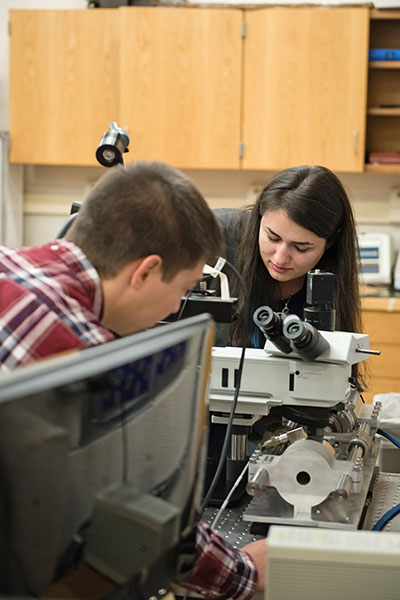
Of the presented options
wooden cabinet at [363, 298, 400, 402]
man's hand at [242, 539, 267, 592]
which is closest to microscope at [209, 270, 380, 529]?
man's hand at [242, 539, 267, 592]

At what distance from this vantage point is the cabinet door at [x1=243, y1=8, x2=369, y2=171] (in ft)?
10.8

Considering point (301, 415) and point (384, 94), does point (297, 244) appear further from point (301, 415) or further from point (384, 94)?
point (384, 94)

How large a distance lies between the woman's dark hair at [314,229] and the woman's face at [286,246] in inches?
0.7

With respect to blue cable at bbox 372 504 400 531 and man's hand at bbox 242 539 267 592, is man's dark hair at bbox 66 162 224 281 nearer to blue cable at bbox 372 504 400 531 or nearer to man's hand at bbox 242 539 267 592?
man's hand at bbox 242 539 267 592

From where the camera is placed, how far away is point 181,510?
0.76 meters

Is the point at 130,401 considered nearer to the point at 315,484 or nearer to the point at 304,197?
the point at 315,484

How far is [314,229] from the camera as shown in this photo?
1829mm

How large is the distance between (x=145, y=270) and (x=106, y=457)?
0.31 metres

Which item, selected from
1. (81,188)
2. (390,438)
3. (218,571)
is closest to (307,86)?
(81,188)

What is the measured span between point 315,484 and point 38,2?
3415 millimetres

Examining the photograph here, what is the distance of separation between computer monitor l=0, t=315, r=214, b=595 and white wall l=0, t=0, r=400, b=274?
10.2 feet

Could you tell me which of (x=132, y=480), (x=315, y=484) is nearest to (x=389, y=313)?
(x=315, y=484)

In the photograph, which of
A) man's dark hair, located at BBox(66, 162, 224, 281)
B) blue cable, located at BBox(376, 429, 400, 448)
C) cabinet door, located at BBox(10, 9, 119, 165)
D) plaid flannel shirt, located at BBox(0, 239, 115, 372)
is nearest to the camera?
plaid flannel shirt, located at BBox(0, 239, 115, 372)

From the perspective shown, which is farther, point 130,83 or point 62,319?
point 130,83
